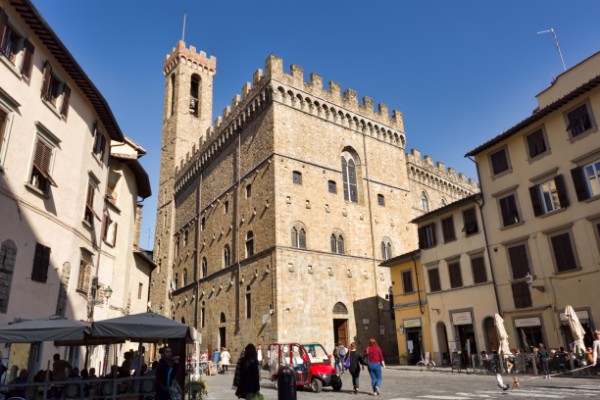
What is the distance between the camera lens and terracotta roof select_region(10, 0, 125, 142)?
11.5m

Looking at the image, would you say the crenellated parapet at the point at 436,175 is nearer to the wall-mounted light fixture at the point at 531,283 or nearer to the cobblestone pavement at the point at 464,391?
the wall-mounted light fixture at the point at 531,283

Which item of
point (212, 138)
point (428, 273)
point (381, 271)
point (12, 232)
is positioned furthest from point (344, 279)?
point (12, 232)

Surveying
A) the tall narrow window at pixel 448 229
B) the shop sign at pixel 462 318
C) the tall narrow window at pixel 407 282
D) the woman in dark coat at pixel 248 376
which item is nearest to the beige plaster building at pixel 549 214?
the shop sign at pixel 462 318

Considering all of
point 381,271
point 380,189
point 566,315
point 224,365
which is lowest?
point 224,365

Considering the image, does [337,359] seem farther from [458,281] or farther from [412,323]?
[458,281]

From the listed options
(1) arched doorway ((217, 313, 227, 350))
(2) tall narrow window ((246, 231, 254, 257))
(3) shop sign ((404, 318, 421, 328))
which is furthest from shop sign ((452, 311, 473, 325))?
(1) arched doorway ((217, 313, 227, 350))

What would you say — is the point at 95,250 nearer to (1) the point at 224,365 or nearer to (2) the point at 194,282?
(1) the point at 224,365

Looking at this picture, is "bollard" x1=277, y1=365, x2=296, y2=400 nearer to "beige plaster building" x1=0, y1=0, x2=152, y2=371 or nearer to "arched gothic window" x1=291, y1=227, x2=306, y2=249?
"beige plaster building" x1=0, y1=0, x2=152, y2=371

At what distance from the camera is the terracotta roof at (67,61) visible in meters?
11.5

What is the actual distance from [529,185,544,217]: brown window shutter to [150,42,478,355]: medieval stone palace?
12.3 metres

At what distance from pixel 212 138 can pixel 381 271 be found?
18.1 metres

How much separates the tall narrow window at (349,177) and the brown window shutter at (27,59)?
21591mm

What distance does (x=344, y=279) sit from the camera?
2753 cm

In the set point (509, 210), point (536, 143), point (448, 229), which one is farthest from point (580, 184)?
point (448, 229)
